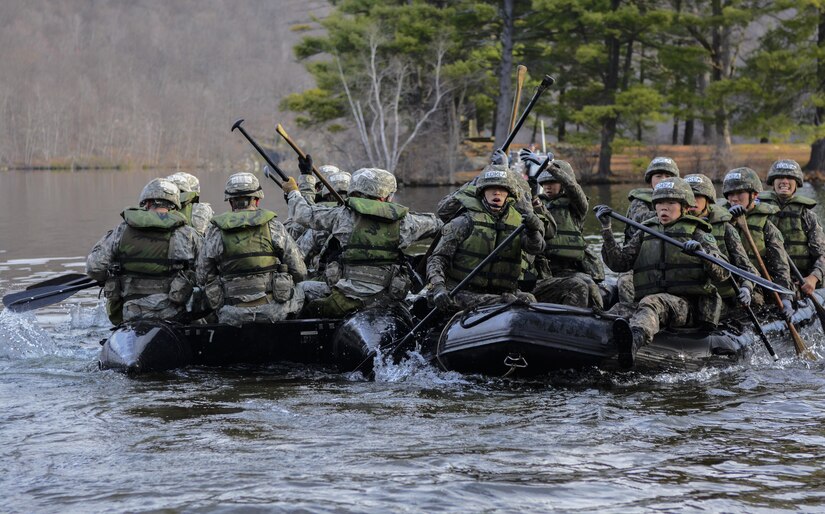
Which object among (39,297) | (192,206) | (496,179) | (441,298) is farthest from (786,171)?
(39,297)

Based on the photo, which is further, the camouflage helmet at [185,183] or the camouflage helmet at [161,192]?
the camouflage helmet at [185,183]

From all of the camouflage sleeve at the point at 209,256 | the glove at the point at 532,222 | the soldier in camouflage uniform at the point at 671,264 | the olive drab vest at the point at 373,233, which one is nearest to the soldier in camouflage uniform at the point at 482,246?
the glove at the point at 532,222

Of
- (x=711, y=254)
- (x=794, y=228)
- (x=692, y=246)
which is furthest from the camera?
(x=794, y=228)

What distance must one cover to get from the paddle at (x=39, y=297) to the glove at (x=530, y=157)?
4775mm

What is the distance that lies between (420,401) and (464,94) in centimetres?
3409

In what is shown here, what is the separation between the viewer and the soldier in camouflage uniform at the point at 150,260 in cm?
1001

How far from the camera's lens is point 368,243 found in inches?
401

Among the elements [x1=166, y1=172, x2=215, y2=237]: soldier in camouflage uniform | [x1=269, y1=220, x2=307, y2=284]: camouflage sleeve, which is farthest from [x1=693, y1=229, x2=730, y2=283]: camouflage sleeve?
[x1=166, y1=172, x2=215, y2=237]: soldier in camouflage uniform

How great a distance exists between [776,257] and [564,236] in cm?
236

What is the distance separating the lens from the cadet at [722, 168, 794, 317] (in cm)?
1105

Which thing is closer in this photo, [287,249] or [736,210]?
[287,249]

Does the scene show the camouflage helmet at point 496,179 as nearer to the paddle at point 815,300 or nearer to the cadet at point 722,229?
the cadet at point 722,229

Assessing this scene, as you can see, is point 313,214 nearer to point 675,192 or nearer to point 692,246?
point 675,192

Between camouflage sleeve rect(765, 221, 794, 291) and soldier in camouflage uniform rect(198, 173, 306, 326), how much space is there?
486cm
